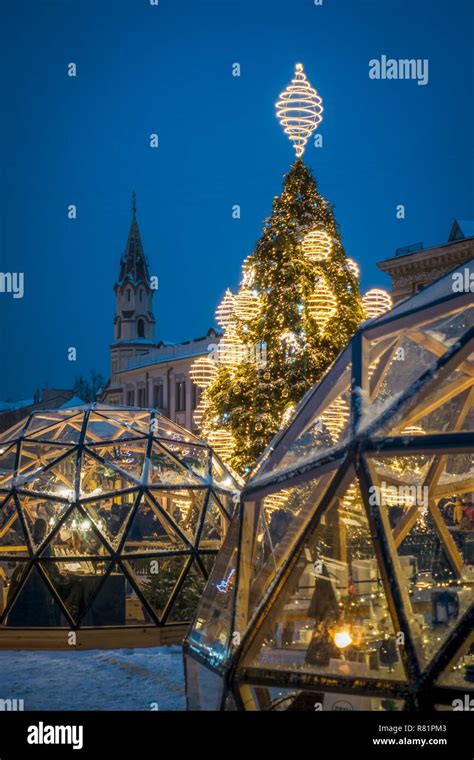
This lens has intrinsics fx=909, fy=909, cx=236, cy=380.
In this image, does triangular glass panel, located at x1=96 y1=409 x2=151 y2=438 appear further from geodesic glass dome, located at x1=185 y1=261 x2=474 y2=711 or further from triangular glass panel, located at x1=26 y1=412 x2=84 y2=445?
geodesic glass dome, located at x1=185 y1=261 x2=474 y2=711

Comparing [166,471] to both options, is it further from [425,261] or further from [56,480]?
[425,261]

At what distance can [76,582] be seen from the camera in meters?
11.8

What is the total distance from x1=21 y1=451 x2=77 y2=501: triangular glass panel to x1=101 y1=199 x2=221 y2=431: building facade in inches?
1185

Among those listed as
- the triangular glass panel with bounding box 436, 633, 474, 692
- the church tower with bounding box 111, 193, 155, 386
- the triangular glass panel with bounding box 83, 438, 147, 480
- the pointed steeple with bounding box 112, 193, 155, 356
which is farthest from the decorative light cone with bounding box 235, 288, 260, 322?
the pointed steeple with bounding box 112, 193, 155, 356

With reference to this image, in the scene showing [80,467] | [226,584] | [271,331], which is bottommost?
[226,584]

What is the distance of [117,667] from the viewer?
1028 cm

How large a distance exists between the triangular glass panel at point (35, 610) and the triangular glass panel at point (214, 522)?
2401 millimetres

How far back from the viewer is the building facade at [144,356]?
5194cm

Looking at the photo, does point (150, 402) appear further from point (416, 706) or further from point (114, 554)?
point (416, 706)

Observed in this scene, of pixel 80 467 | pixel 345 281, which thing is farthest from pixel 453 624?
pixel 345 281

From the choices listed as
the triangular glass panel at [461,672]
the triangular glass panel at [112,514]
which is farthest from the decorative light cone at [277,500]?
the triangular glass panel at [112,514]

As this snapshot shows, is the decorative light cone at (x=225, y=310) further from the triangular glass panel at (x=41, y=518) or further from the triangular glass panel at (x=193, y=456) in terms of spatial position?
the triangular glass panel at (x=41, y=518)

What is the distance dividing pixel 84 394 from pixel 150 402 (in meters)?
39.5
